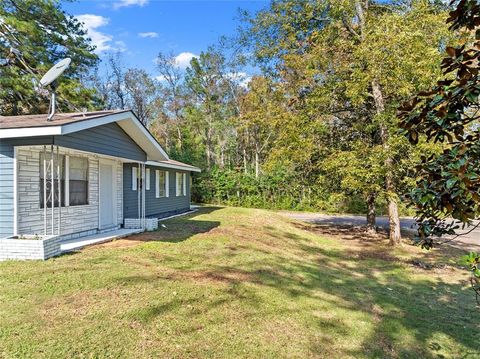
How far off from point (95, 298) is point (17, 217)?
11.8 ft

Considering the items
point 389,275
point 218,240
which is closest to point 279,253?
point 218,240

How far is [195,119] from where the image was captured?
3011 centimetres

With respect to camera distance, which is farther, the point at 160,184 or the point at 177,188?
the point at 177,188

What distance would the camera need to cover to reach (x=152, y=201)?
47.2 ft

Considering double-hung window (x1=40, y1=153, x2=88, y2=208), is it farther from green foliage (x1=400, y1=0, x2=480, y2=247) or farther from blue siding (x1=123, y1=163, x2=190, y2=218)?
green foliage (x1=400, y1=0, x2=480, y2=247)

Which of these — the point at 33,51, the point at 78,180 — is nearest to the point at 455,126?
the point at 78,180

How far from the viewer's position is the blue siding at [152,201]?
12.0 metres

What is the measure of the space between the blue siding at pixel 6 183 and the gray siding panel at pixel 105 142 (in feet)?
3.82

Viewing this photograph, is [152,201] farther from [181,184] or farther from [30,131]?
[30,131]

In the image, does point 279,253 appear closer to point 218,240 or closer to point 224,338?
point 218,240

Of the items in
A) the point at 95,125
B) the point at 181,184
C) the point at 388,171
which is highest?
the point at 95,125

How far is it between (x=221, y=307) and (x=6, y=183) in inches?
→ 207

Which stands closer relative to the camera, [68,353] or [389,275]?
[68,353]

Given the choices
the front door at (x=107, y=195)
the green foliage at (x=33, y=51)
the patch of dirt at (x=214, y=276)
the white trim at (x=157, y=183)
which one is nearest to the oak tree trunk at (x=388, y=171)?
the patch of dirt at (x=214, y=276)
